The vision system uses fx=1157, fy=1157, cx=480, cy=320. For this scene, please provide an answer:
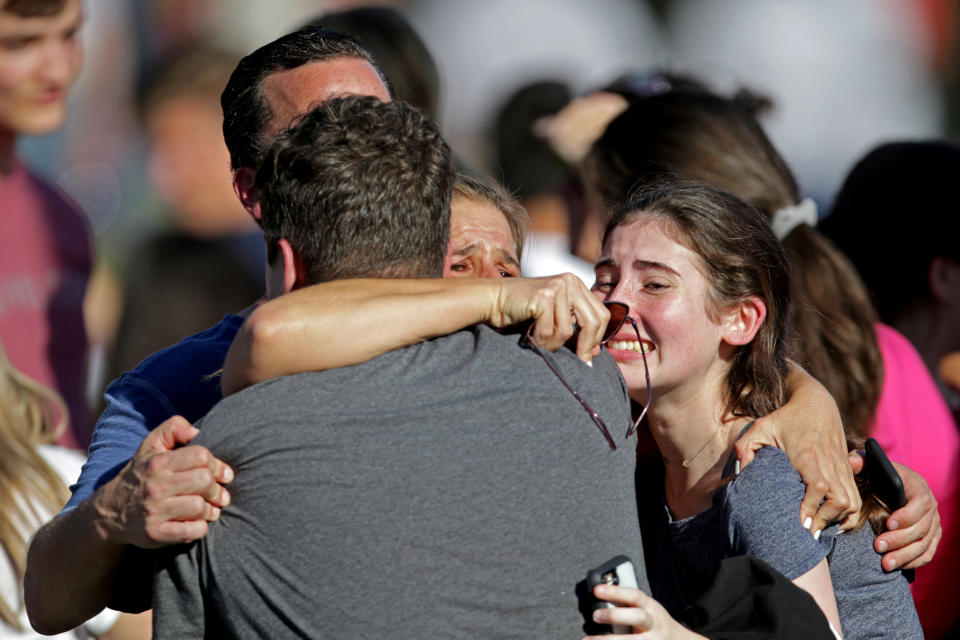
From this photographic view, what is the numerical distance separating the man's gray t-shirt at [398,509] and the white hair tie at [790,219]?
157cm

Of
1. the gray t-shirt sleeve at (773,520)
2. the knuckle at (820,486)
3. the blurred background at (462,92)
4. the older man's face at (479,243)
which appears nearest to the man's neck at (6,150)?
the blurred background at (462,92)

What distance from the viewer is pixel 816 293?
2939 millimetres

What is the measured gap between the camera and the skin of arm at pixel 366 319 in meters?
1.56

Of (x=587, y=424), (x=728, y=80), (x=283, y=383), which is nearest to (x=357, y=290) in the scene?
(x=283, y=383)

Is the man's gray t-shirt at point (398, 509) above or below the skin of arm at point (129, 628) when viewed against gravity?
above

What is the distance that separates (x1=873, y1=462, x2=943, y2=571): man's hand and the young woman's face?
470 mm

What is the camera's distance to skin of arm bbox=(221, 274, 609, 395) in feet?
5.11

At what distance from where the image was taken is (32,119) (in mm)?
4328

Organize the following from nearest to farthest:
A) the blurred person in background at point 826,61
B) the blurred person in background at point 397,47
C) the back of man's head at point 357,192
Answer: the back of man's head at point 357,192 < the blurred person in background at point 397,47 < the blurred person in background at point 826,61

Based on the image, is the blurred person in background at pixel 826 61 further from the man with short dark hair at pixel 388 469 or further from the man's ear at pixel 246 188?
the man with short dark hair at pixel 388 469

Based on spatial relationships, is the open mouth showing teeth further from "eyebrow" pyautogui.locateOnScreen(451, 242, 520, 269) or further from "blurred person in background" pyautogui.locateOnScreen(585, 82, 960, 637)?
"blurred person in background" pyautogui.locateOnScreen(585, 82, 960, 637)

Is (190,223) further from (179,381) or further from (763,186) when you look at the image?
(179,381)

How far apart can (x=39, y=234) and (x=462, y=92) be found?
2906mm

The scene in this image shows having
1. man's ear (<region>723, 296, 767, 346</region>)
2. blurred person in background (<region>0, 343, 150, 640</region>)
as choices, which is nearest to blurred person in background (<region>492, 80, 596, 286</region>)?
man's ear (<region>723, 296, 767, 346</region>)
